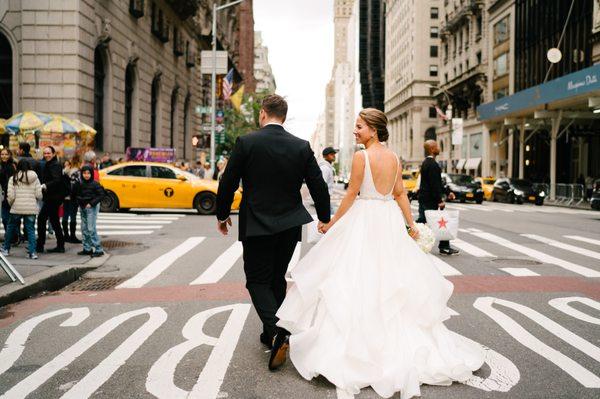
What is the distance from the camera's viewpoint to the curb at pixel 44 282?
294 inches

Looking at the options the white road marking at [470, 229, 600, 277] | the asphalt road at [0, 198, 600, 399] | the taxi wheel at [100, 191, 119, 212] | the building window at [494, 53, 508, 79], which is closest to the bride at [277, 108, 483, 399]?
the asphalt road at [0, 198, 600, 399]

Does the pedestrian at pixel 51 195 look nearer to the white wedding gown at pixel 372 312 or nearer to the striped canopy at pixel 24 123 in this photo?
the white wedding gown at pixel 372 312

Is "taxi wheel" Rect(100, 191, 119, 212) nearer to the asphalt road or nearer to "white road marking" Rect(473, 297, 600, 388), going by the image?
the asphalt road

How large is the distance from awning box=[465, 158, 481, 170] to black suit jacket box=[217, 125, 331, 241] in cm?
5564

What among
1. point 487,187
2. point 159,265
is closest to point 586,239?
point 159,265

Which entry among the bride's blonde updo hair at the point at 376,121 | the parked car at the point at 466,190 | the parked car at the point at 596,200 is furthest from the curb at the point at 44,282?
the parked car at the point at 466,190

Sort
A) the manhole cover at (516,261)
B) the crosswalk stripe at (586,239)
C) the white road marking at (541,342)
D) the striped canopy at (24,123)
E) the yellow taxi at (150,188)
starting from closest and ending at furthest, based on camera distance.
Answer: the white road marking at (541,342), the manhole cover at (516,261), the crosswalk stripe at (586,239), the striped canopy at (24,123), the yellow taxi at (150,188)

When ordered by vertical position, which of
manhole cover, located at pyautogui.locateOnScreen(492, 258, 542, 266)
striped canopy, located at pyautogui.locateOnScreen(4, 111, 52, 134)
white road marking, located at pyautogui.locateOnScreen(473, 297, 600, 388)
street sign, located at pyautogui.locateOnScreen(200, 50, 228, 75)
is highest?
street sign, located at pyautogui.locateOnScreen(200, 50, 228, 75)

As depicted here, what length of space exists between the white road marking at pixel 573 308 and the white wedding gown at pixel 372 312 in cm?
236

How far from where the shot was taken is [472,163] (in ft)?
196

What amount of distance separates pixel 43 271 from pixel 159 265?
2.10 metres

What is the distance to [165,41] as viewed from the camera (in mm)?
37469

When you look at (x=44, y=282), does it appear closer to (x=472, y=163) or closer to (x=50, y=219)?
(x=50, y=219)

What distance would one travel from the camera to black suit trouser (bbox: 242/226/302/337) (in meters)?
4.98
